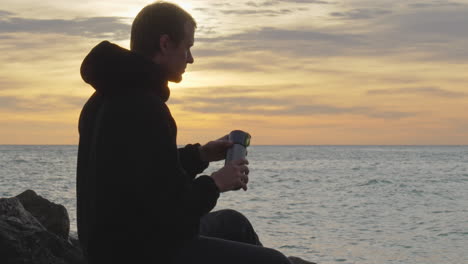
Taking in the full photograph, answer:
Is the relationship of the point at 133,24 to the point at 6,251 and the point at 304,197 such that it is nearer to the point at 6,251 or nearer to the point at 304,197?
the point at 6,251

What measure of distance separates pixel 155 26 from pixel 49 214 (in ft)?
19.0

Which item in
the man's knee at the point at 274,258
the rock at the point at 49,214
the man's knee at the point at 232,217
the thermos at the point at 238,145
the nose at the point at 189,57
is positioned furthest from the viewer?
the rock at the point at 49,214

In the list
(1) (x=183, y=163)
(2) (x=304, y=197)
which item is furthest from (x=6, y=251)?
(2) (x=304, y=197)

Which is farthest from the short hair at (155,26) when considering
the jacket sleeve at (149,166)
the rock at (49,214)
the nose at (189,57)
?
the rock at (49,214)

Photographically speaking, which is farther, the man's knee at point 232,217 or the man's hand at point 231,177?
the man's knee at point 232,217

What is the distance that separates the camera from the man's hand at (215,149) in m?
3.67

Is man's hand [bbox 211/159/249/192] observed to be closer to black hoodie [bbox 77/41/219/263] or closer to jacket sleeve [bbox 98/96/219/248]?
black hoodie [bbox 77/41/219/263]

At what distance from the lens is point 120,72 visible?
112 inches

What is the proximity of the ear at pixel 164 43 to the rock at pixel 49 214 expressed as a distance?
565cm

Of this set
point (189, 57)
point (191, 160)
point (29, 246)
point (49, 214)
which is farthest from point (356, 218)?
point (189, 57)

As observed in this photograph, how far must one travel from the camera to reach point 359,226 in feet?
74.6

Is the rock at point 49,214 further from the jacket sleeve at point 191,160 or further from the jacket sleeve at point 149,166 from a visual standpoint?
the jacket sleeve at point 149,166

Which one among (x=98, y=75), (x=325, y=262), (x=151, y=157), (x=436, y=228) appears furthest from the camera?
A: (x=436, y=228)

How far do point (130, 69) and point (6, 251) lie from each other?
3.29 metres
